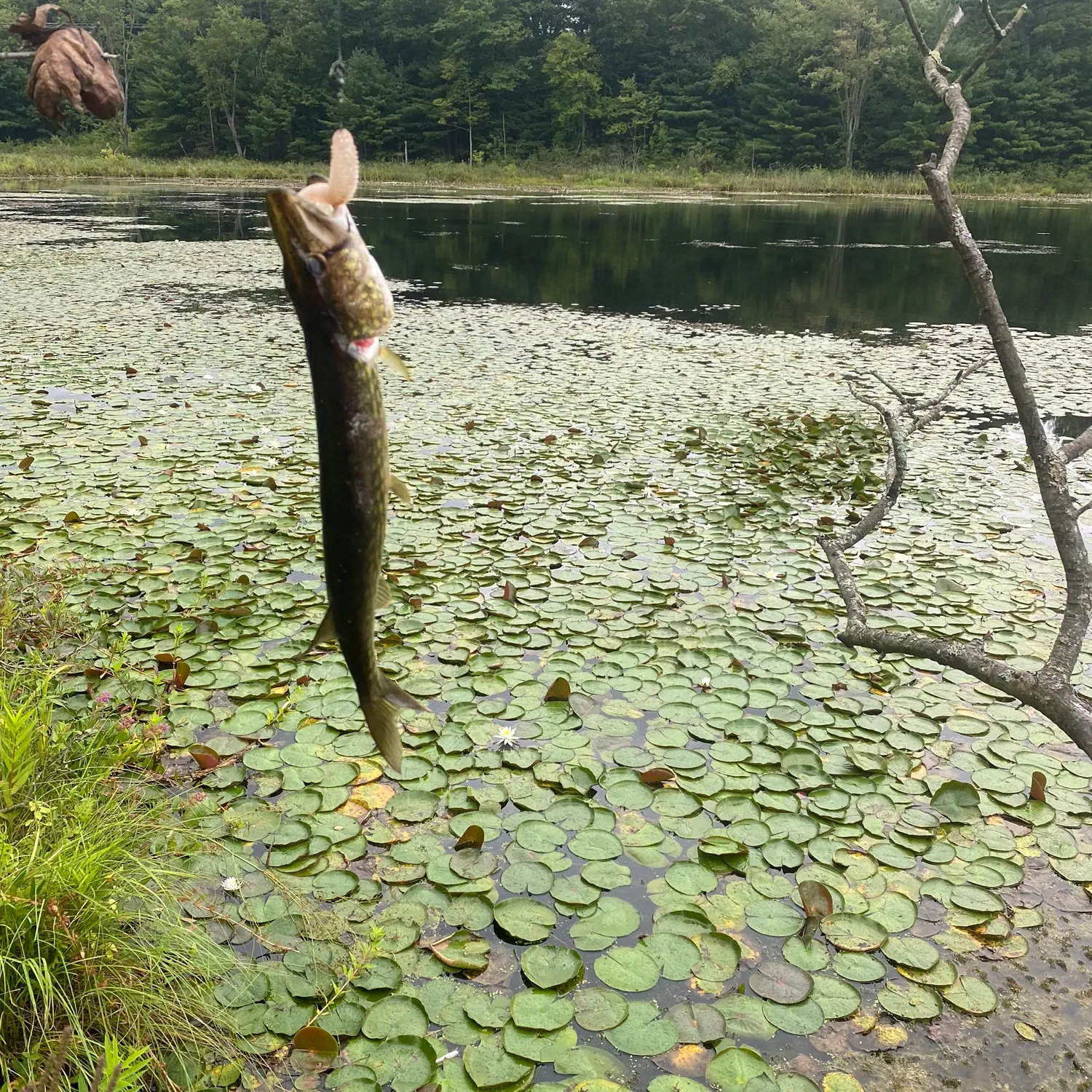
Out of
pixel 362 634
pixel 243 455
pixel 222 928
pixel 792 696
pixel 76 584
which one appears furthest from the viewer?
pixel 243 455

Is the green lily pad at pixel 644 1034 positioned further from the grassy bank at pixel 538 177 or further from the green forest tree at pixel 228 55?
the green forest tree at pixel 228 55

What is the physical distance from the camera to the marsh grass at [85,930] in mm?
1664

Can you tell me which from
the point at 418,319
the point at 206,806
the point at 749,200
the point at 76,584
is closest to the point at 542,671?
the point at 206,806

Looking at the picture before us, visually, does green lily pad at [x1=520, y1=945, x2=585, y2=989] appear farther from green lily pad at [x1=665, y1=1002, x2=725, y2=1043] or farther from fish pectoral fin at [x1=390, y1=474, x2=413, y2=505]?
fish pectoral fin at [x1=390, y1=474, x2=413, y2=505]

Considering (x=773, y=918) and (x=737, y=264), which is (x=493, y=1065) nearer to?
(x=773, y=918)

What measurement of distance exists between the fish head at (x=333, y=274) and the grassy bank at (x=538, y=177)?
3464 cm

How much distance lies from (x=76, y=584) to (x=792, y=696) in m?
3.11

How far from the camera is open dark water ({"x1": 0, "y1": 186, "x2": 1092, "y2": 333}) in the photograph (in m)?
12.4

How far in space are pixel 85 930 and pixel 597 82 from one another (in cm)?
5056

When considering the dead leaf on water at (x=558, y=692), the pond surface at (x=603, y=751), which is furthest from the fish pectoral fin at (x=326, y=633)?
the dead leaf on water at (x=558, y=692)

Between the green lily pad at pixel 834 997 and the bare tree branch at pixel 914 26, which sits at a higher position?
the bare tree branch at pixel 914 26

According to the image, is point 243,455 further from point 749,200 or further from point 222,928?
point 749,200

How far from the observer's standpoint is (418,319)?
1052 centimetres

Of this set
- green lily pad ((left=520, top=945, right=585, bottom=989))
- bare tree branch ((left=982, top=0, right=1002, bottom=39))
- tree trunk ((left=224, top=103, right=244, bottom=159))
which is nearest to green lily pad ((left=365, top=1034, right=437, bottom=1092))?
green lily pad ((left=520, top=945, right=585, bottom=989))
